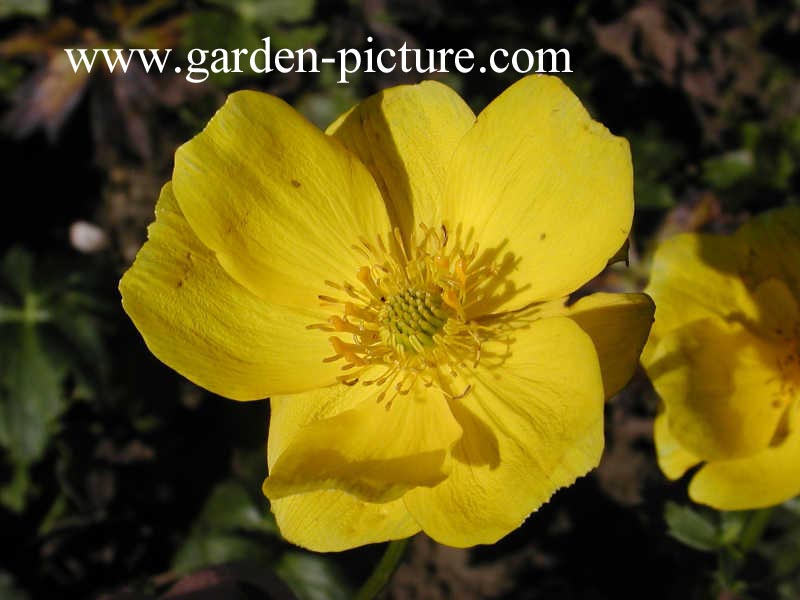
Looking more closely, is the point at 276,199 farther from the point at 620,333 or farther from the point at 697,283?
the point at 697,283

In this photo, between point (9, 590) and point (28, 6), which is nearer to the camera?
point (9, 590)

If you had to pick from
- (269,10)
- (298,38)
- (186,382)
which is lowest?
(186,382)

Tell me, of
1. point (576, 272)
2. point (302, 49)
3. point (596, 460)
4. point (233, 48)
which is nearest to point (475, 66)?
point (302, 49)

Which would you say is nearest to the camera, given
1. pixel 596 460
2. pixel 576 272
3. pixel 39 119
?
pixel 596 460

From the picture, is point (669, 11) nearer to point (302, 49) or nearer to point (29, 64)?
point (302, 49)

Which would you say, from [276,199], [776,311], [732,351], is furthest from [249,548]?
[776,311]

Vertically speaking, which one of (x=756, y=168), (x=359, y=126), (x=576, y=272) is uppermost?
(x=359, y=126)
